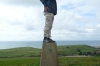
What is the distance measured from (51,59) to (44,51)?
483 mm

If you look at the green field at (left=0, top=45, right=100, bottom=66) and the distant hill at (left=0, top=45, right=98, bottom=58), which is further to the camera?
the distant hill at (left=0, top=45, right=98, bottom=58)

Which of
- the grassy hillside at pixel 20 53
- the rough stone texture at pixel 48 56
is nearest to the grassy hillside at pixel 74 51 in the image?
the grassy hillside at pixel 20 53

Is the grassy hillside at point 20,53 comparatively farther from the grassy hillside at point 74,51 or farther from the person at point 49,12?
the person at point 49,12

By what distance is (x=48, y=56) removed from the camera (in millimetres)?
10211

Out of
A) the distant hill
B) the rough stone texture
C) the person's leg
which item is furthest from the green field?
the person's leg

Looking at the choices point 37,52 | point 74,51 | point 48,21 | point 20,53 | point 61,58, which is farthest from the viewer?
point 74,51

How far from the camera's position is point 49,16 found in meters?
10.1

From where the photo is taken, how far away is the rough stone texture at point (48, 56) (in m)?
10.2

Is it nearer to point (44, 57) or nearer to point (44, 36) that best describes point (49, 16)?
point (44, 36)

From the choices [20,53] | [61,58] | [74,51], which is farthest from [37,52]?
[61,58]

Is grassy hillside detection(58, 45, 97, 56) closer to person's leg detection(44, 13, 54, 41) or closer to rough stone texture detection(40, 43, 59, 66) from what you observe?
rough stone texture detection(40, 43, 59, 66)

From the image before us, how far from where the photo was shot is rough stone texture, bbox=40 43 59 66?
1020cm

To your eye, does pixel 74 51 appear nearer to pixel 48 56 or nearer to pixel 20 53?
pixel 20 53

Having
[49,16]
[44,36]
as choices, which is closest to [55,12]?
[49,16]
